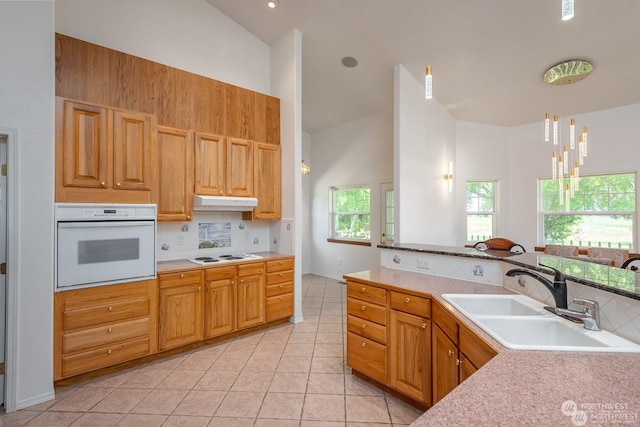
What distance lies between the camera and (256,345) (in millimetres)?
3189

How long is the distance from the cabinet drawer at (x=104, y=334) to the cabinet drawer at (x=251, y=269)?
0.98 meters

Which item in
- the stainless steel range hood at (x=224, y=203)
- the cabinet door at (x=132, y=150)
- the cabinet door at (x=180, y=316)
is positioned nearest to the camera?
the cabinet door at (x=132, y=150)

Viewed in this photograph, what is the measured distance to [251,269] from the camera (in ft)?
11.2

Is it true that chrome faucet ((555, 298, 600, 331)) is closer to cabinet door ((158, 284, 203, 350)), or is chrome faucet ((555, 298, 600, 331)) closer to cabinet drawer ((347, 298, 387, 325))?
cabinet drawer ((347, 298, 387, 325))

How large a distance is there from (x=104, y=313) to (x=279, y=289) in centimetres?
174

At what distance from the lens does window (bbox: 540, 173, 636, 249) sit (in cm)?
452

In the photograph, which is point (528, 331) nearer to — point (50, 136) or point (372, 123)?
point (50, 136)

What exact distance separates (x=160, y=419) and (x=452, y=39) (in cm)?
445

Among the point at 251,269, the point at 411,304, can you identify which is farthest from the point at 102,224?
the point at 411,304

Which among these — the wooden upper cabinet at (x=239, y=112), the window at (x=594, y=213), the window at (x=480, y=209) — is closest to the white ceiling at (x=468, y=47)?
the wooden upper cabinet at (x=239, y=112)

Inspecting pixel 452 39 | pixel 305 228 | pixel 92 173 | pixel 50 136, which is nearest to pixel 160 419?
pixel 92 173

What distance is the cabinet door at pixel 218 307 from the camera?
3.08m

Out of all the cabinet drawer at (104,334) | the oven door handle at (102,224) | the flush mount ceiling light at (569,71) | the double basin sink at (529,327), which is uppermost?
the flush mount ceiling light at (569,71)

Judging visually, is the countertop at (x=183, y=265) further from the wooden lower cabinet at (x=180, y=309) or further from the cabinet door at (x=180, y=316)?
the cabinet door at (x=180, y=316)
